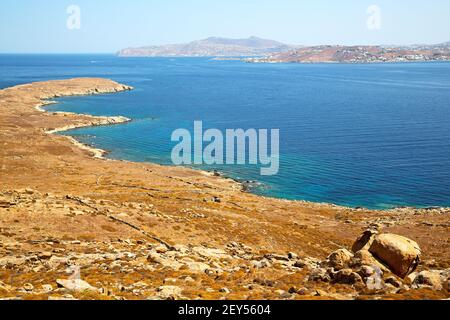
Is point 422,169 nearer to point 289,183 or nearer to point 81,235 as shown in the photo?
point 289,183

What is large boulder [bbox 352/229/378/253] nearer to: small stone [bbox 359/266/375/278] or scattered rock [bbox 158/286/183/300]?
small stone [bbox 359/266/375/278]

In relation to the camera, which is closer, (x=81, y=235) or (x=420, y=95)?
(x=81, y=235)

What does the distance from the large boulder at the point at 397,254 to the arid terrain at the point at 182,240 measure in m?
0.12

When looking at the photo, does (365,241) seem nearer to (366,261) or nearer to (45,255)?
(366,261)

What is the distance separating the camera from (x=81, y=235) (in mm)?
34438

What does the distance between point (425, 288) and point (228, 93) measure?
17517cm

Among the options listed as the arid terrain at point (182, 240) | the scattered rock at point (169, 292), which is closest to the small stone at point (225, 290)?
the arid terrain at point (182, 240)

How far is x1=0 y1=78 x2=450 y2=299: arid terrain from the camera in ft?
74.1

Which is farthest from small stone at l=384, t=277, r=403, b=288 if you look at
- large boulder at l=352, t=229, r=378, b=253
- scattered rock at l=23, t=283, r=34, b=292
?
scattered rock at l=23, t=283, r=34, b=292

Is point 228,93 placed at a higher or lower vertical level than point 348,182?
higher

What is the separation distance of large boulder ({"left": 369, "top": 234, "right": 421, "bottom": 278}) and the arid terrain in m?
0.12

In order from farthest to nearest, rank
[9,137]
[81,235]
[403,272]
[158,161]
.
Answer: [9,137] < [158,161] < [81,235] < [403,272]

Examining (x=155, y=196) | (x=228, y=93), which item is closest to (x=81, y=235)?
(x=155, y=196)

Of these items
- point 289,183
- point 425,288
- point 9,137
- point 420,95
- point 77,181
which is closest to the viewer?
point 425,288
